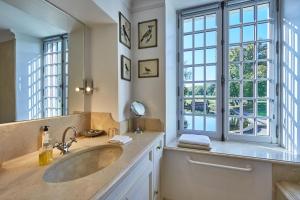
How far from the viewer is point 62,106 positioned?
1434mm

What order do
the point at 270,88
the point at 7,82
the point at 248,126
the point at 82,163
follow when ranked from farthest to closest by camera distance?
the point at 248,126 → the point at 270,88 → the point at 82,163 → the point at 7,82

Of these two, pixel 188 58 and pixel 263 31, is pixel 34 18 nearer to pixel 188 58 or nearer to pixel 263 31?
pixel 188 58

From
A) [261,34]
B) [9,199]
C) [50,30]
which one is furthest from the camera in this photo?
[261,34]

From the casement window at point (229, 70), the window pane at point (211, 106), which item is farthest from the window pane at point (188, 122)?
the window pane at point (211, 106)

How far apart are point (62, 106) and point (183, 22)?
67.8 inches

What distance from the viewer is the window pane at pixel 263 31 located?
1.78 m

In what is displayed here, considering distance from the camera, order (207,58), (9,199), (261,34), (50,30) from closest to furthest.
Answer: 1. (9,199)
2. (50,30)
3. (261,34)
4. (207,58)

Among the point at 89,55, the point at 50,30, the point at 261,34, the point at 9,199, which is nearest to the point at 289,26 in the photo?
the point at 261,34

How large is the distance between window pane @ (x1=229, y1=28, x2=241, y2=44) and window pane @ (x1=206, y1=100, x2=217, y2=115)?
2.38ft

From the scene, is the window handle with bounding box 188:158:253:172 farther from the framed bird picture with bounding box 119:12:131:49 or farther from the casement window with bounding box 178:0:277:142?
the framed bird picture with bounding box 119:12:131:49

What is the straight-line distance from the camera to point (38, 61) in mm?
1212

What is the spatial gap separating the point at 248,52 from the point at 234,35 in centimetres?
25

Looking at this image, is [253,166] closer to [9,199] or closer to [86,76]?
[9,199]

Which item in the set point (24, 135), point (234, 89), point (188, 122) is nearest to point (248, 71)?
point (234, 89)
